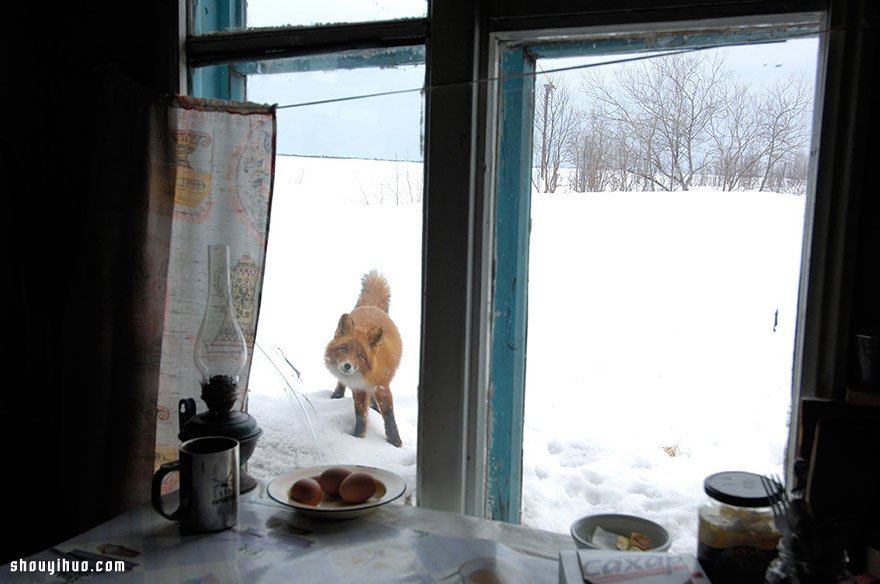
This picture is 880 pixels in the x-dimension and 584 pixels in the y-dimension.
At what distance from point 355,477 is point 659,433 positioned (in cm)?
61

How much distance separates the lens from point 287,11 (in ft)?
4.82

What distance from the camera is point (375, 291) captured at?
Answer: 146 centimetres

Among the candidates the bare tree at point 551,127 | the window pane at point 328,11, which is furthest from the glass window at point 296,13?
the bare tree at point 551,127

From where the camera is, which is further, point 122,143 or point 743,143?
point 122,143

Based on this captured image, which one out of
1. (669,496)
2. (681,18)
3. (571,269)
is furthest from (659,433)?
(681,18)

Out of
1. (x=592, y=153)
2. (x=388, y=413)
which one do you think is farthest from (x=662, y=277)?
(x=388, y=413)

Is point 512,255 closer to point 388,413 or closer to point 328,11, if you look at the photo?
point 388,413

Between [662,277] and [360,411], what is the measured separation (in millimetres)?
711

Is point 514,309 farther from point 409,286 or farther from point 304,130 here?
point 304,130

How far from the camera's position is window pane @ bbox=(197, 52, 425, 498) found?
56.2 inches

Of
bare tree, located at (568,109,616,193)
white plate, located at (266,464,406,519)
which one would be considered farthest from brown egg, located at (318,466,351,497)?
bare tree, located at (568,109,616,193)

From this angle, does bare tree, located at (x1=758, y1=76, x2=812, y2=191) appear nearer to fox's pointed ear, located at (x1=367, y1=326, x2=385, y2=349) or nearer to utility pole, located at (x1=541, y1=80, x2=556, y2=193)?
utility pole, located at (x1=541, y1=80, x2=556, y2=193)

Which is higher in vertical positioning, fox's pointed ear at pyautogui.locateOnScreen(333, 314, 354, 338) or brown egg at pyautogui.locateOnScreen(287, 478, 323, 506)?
fox's pointed ear at pyautogui.locateOnScreen(333, 314, 354, 338)

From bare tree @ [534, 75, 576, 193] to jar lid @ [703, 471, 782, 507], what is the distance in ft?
2.14
